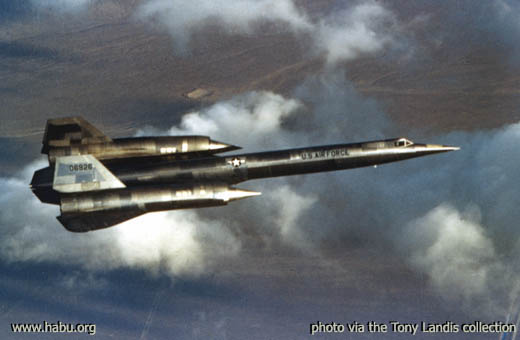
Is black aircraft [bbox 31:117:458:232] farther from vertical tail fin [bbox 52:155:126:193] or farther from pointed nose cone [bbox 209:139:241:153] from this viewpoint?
pointed nose cone [bbox 209:139:241:153]

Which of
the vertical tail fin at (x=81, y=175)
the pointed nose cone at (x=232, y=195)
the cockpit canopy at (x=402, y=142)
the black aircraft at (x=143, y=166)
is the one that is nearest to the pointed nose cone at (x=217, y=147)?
the black aircraft at (x=143, y=166)

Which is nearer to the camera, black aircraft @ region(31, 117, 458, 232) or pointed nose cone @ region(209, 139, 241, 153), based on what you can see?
black aircraft @ region(31, 117, 458, 232)

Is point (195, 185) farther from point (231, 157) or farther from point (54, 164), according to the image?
point (54, 164)

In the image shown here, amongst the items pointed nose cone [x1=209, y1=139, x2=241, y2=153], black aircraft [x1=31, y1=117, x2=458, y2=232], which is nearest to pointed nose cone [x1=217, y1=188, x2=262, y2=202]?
black aircraft [x1=31, y1=117, x2=458, y2=232]

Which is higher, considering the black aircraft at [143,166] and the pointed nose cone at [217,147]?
the pointed nose cone at [217,147]

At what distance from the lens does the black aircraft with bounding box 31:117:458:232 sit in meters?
54.6

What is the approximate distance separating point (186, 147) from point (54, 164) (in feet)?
46.9

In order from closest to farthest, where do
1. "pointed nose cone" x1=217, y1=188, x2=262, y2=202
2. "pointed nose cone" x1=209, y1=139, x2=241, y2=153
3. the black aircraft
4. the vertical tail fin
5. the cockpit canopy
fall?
"pointed nose cone" x1=217, y1=188, x2=262, y2=202
the black aircraft
the vertical tail fin
the cockpit canopy
"pointed nose cone" x1=209, y1=139, x2=241, y2=153

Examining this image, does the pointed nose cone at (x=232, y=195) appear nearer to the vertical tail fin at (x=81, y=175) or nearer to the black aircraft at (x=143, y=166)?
the black aircraft at (x=143, y=166)

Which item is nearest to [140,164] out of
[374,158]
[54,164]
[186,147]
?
[186,147]

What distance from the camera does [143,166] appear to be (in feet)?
194

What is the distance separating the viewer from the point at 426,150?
194 ft

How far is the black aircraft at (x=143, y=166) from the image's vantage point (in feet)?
179

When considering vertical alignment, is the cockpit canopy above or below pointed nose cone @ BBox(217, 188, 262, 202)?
above
